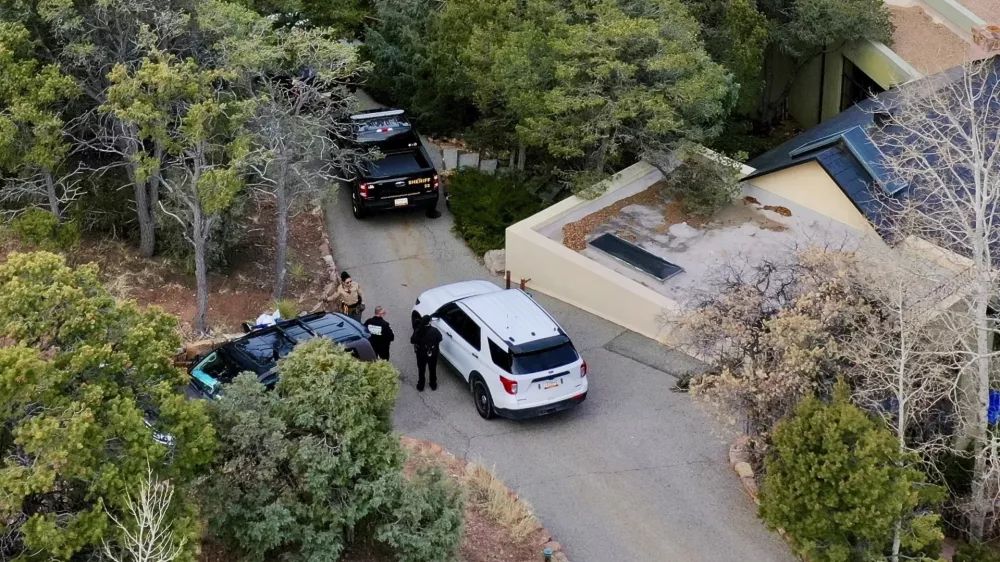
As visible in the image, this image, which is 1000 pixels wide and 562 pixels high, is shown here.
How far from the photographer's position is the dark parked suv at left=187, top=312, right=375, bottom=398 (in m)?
14.6

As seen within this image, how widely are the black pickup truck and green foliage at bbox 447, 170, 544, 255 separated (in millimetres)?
711

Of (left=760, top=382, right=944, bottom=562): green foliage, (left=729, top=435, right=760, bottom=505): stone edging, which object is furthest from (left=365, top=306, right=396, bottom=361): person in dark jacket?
(left=760, top=382, right=944, bottom=562): green foliage

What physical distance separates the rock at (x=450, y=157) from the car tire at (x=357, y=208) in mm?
2973

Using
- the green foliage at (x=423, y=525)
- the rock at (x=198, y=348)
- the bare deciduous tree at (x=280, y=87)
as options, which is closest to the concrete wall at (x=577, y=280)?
the bare deciduous tree at (x=280, y=87)

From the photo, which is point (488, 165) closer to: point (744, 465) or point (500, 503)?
point (744, 465)

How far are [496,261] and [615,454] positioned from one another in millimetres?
6528

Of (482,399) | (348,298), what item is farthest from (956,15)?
(482,399)

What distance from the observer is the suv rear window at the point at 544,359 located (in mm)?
14602

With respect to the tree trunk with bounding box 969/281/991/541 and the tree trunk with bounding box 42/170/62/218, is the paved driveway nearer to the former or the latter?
the tree trunk with bounding box 969/281/991/541

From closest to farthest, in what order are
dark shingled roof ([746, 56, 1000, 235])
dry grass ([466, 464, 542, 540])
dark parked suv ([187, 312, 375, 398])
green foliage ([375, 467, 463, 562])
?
green foliage ([375, 467, 463, 562]) → dry grass ([466, 464, 542, 540]) → dark parked suv ([187, 312, 375, 398]) → dark shingled roof ([746, 56, 1000, 235])

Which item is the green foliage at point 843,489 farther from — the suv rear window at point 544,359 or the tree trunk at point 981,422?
the suv rear window at point 544,359

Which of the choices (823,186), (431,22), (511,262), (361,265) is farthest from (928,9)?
(361,265)

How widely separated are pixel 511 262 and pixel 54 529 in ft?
38.9

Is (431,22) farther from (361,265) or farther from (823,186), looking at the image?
(823,186)
